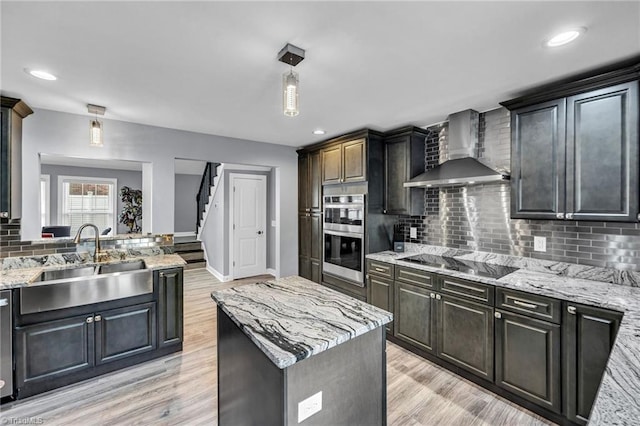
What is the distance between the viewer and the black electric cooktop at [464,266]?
2491mm

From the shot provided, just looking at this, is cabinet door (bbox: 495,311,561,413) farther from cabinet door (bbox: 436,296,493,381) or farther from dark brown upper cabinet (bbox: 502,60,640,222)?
dark brown upper cabinet (bbox: 502,60,640,222)

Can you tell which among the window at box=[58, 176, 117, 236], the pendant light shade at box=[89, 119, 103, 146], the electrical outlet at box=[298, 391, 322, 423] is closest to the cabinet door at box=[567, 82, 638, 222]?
the electrical outlet at box=[298, 391, 322, 423]

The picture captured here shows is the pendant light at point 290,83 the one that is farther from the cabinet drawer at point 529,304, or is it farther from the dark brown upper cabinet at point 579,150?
the cabinet drawer at point 529,304

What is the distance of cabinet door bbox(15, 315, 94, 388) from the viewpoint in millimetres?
2189

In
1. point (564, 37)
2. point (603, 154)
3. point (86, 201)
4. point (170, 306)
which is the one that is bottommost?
point (170, 306)

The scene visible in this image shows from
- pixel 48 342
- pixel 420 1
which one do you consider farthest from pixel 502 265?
pixel 48 342

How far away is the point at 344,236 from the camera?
12.4 ft

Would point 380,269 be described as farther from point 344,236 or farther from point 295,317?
point 295,317

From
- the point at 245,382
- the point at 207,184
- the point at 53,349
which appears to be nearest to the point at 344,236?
the point at 245,382

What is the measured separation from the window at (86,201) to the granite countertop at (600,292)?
654cm

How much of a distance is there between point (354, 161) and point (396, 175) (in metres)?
0.56

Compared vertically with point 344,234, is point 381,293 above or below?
below

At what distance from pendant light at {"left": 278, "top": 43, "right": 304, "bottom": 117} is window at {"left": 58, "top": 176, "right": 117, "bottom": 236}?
6.87m

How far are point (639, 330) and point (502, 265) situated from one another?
1.40 metres
